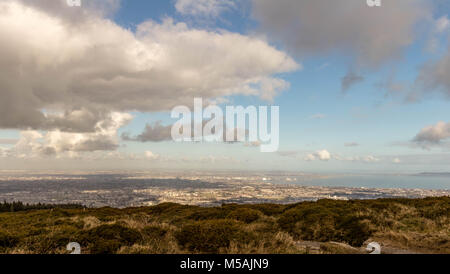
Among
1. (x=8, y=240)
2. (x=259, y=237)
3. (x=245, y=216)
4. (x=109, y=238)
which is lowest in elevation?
(x=245, y=216)

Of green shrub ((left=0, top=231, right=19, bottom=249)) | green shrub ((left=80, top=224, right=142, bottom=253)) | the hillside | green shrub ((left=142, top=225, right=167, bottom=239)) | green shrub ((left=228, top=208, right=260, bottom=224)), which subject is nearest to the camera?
the hillside

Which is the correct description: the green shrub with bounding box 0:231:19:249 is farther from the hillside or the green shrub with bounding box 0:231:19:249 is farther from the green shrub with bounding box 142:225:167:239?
the green shrub with bounding box 142:225:167:239

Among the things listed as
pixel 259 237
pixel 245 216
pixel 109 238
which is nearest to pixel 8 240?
pixel 109 238

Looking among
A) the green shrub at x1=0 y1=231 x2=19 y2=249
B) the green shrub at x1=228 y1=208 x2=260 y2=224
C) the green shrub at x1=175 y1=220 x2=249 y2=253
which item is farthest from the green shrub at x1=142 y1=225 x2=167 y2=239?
the green shrub at x1=228 y1=208 x2=260 y2=224

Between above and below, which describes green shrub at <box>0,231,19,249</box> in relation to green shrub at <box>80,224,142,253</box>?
below

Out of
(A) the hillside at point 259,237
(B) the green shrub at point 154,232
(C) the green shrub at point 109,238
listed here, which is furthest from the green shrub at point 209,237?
(C) the green shrub at point 109,238

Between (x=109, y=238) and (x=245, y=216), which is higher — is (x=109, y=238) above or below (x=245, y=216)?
above

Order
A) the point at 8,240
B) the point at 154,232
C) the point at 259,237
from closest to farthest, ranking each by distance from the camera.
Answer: the point at 259,237
the point at 8,240
the point at 154,232

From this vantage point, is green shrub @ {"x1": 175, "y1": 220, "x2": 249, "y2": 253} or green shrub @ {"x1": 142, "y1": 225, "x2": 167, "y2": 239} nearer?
green shrub @ {"x1": 175, "y1": 220, "x2": 249, "y2": 253}

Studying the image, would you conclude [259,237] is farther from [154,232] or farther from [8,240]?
[8,240]

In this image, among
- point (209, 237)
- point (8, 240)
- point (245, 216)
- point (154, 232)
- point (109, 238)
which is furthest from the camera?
point (245, 216)

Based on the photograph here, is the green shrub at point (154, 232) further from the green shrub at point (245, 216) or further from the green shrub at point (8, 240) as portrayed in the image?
the green shrub at point (245, 216)
